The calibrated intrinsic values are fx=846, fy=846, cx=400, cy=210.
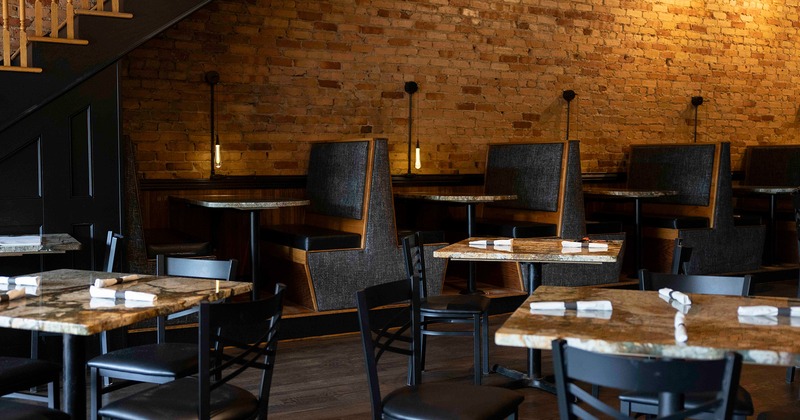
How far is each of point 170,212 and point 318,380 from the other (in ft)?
8.67

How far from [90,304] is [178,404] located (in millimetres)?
481

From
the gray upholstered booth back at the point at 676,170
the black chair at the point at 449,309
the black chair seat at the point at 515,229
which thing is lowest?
the black chair at the point at 449,309

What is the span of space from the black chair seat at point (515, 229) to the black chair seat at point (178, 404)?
4297mm

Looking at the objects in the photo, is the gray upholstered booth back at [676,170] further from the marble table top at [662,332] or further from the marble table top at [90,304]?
the marble table top at [90,304]

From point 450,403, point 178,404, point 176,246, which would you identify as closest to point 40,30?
point 176,246

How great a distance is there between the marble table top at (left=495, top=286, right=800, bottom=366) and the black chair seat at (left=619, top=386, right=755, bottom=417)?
0.89ft

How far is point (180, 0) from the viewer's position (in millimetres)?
5496

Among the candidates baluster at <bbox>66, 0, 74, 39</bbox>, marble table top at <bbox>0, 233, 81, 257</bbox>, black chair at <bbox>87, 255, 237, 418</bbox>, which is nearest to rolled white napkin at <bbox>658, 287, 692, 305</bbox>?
black chair at <bbox>87, 255, 237, 418</bbox>

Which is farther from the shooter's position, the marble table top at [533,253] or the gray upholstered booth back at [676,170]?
the gray upholstered booth back at [676,170]

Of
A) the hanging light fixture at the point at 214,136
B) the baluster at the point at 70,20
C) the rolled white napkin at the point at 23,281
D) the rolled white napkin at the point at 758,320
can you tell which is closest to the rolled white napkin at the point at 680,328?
the rolled white napkin at the point at 758,320

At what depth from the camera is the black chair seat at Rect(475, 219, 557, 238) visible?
6.87m

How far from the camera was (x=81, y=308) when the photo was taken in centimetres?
276

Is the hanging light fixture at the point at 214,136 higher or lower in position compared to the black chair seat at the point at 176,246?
higher

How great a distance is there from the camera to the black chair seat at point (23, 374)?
299 centimetres
